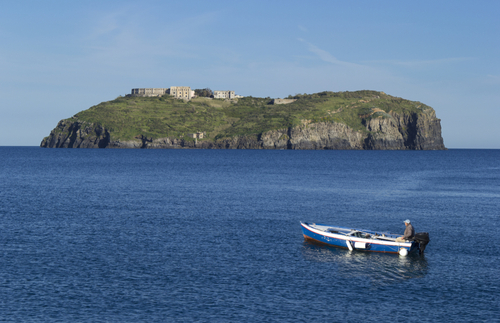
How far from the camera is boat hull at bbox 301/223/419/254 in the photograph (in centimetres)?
4641

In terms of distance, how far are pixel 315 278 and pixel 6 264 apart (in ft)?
84.2

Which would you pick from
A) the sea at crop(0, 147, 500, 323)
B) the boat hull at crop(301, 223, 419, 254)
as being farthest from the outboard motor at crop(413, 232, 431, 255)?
the sea at crop(0, 147, 500, 323)

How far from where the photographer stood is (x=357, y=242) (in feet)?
156

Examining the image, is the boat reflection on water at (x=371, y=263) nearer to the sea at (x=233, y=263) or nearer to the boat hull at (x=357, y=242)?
the sea at (x=233, y=263)

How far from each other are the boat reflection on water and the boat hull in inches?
19.9

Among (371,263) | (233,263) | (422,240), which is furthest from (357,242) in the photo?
(233,263)

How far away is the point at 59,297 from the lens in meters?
32.6

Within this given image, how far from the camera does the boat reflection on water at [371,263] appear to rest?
129ft

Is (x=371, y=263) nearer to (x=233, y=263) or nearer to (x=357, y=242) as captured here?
(x=357, y=242)

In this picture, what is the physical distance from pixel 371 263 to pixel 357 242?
14.1 ft

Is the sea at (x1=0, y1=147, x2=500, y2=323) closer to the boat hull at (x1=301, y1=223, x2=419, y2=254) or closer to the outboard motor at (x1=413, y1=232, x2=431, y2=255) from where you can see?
the outboard motor at (x1=413, y1=232, x2=431, y2=255)

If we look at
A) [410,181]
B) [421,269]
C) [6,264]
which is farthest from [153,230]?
[410,181]

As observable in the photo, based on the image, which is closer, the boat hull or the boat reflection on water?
the boat reflection on water

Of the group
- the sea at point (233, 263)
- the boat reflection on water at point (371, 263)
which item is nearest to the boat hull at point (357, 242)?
the boat reflection on water at point (371, 263)
